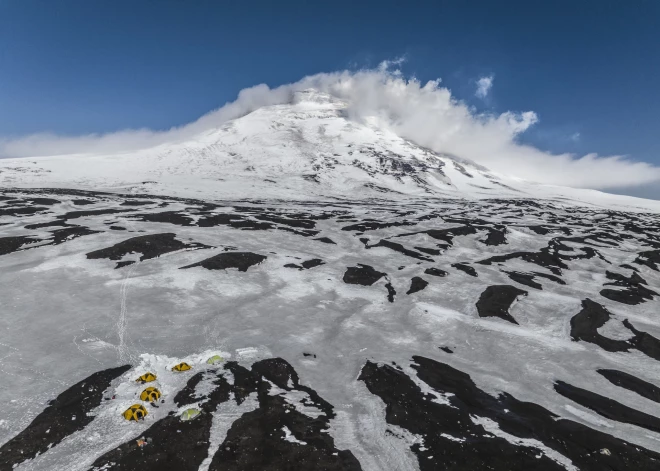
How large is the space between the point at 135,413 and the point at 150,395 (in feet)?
3.37

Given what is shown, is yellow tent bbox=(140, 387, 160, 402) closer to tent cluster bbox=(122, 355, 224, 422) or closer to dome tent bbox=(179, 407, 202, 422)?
tent cluster bbox=(122, 355, 224, 422)

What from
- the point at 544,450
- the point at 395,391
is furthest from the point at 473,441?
the point at 395,391

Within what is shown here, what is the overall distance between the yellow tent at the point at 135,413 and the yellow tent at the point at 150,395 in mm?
713

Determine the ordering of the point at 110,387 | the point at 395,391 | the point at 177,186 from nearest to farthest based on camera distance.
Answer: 1. the point at 110,387
2. the point at 395,391
3. the point at 177,186

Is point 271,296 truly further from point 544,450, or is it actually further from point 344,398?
point 544,450

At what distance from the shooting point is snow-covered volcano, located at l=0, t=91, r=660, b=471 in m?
11.6

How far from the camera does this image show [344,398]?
14578 mm

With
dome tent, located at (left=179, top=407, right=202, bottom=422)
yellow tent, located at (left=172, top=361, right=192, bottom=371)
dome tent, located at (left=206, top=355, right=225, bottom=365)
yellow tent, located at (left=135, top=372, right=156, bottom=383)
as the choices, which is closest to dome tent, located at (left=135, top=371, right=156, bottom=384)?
yellow tent, located at (left=135, top=372, right=156, bottom=383)

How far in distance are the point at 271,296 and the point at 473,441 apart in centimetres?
1625

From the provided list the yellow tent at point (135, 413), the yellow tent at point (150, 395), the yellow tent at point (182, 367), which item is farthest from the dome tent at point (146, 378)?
the yellow tent at point (135, 413)

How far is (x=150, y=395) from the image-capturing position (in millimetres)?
13328

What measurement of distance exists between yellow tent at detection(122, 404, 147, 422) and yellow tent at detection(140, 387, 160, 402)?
713 millimetres

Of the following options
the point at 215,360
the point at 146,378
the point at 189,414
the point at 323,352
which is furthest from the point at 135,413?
the point at 323,352

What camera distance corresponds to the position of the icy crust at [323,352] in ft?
38.6
